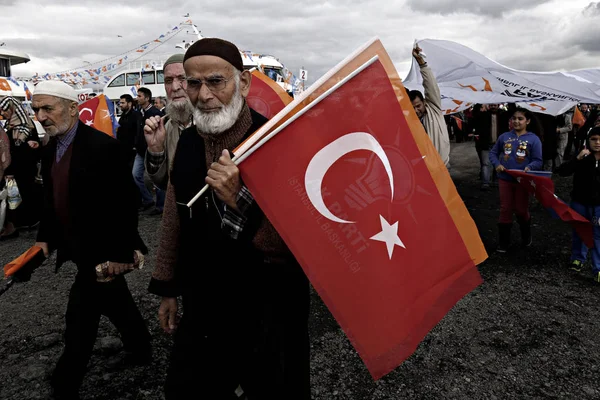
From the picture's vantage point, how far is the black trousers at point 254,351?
1723 mm

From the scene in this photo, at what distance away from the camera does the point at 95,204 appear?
2.52 meters

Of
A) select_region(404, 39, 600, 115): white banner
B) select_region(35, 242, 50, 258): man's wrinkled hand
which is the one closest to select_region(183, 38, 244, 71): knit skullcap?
select_region(35, 242, 50, 258): man's wrinkled hand

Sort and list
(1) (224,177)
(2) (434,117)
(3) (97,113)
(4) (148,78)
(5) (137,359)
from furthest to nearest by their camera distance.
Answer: (4) (148,78)
(3) (97,113)
(2) (434,117)
(5) (137,359)
(1) (224,177)

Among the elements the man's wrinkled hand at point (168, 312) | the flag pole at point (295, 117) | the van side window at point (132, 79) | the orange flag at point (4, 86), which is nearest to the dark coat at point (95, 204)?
the man's wrinkled hand at point (168, 312)

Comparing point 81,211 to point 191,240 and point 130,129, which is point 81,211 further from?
point 130,129

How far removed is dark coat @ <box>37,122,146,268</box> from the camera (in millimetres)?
2490

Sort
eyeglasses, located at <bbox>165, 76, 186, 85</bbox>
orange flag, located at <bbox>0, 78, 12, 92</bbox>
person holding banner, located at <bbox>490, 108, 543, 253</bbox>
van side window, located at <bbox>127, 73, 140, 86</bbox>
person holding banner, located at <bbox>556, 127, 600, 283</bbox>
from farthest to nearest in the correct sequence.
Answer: van side window, located at <bbox>127, 73, 140, 86</bbox> < orange flag, located at <bbox>0, 78, 12, 92</bbox> < person holding banner, located at <bbox>490, 108, 543, 253</bbox> < person holding banner, located at <bbox>556, 127, 600, 283</bbox> < eyeglasses, located at <bbox>165, 76, 186, 85</bbox>

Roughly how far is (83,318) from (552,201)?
4746mm

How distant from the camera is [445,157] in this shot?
3.76m

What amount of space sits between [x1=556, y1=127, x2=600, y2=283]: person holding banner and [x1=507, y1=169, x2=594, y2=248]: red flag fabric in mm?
81

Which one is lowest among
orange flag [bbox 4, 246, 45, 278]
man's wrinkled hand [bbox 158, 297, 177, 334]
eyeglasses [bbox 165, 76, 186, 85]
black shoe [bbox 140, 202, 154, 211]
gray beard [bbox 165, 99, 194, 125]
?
black shoe [bbox 140, 202, 154, 211]

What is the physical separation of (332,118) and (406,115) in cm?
32

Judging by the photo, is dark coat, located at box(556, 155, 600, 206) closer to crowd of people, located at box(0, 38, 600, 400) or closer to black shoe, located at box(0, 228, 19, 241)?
crowd of people, located at box(0, 38, 600, 400)

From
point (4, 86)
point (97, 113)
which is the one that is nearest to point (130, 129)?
point (97, 113)
